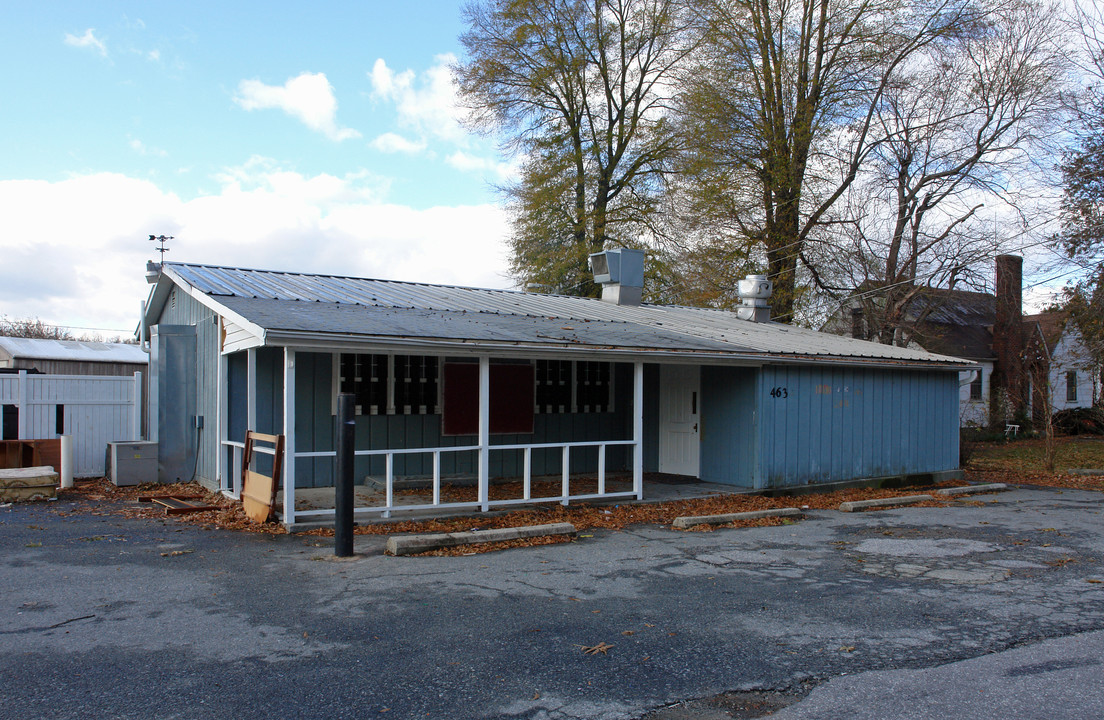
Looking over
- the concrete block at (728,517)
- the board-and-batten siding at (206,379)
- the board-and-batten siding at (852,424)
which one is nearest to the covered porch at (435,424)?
the board-and-batten siding at (206,379)

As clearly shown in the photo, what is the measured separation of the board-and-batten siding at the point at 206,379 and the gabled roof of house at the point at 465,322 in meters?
0.66

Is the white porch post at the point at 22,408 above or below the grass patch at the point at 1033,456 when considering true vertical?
above

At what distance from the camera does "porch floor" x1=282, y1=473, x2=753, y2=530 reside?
9508 mm

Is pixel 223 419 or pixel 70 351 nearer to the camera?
pixel 223 419

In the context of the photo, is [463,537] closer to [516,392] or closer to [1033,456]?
[516,392]

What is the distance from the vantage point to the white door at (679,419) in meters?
13.2

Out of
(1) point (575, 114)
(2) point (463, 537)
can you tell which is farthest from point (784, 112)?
(2) point (463, 537)

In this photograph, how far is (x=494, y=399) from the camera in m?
12.4

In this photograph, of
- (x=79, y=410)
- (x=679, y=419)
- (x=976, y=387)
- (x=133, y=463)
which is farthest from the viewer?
(x=976, y=387)

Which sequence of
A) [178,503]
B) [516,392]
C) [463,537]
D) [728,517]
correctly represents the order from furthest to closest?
[516,392]
[178,503]
[728,517]
[463,537]

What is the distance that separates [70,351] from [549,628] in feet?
80.9

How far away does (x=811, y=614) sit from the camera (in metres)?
5.78

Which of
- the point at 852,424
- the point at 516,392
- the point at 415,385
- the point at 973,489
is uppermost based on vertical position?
the point at 415,385

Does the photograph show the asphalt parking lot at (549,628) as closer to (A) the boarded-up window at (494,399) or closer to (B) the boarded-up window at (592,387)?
(A) the boarded-up window at (494,399)
